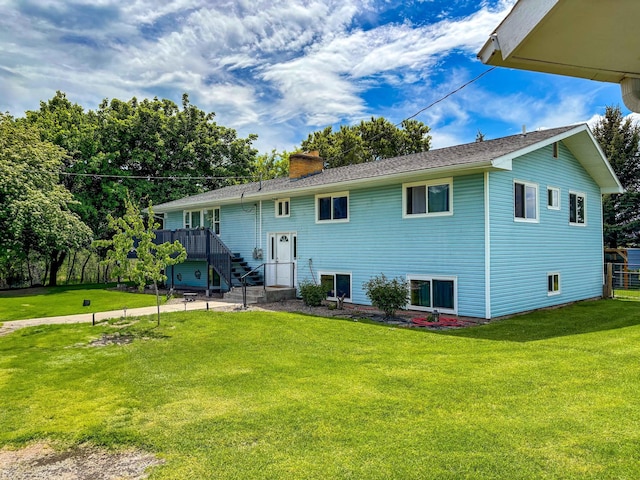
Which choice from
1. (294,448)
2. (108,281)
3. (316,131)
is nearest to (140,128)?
(108,281)

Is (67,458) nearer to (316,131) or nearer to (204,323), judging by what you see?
(204,323)

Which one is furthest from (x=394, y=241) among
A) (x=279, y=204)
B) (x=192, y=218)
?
(x=192, y=218)

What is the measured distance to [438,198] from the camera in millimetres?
12898

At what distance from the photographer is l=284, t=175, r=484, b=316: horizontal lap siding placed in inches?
475

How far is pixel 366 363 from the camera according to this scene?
7.38m

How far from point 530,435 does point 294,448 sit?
7.44ft

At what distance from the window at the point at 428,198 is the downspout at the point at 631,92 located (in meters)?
10.6

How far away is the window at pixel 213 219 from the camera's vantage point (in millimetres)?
21672

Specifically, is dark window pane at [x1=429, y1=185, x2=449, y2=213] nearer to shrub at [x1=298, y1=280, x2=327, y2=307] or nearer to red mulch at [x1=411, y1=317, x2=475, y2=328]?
red mulch at [x1=411, y1=317, x2=475, y2=328]

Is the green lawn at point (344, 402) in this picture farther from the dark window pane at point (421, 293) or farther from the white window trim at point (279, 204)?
the white window trim at point (279, 204)

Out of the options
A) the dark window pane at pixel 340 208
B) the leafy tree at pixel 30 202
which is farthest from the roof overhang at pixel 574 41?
the leafy tree at pixel 30 202

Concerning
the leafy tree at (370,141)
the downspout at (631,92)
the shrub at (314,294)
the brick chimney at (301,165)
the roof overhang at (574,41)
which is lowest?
the shrub at (314,294)

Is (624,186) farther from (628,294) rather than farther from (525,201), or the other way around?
(525,201)

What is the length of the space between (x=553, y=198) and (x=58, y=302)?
60.7 feet
